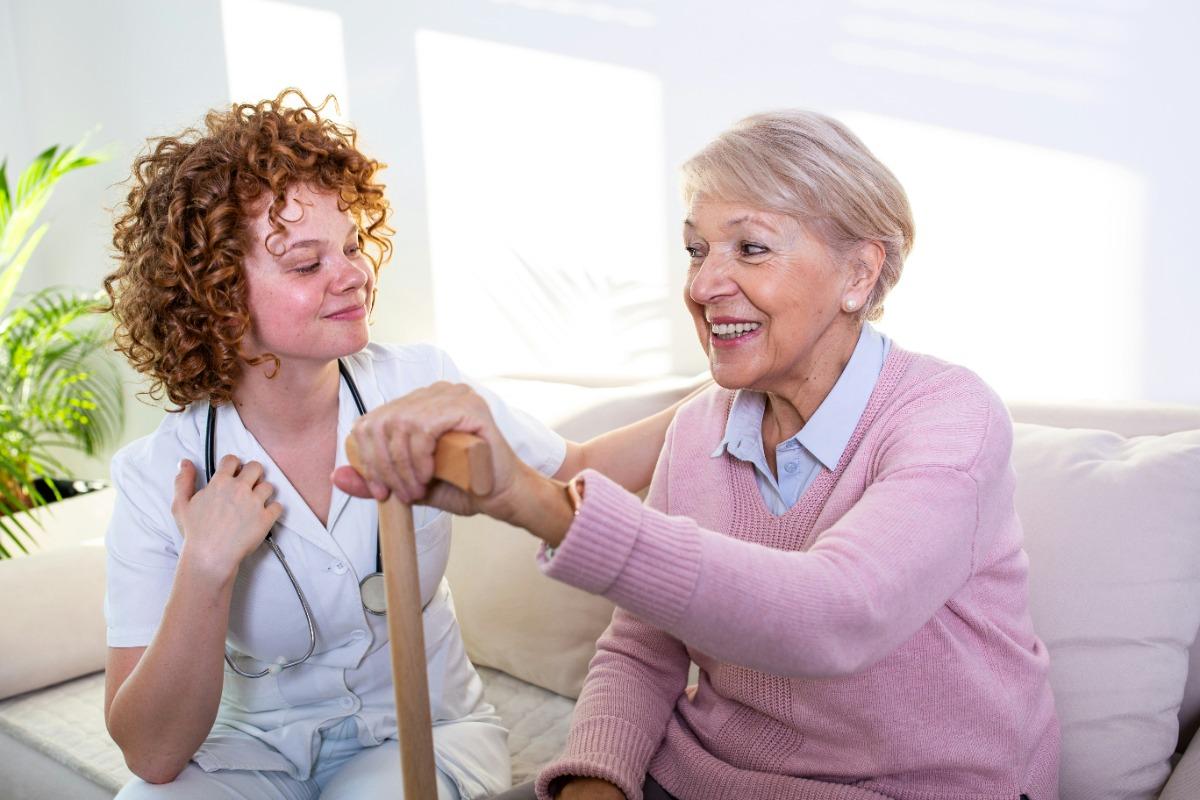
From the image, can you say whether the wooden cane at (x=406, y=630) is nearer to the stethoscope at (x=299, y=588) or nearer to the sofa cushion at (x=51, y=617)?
the stethoscope at (x=299, y=588)

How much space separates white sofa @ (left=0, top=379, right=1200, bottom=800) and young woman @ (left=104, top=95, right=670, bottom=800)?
0.36 m

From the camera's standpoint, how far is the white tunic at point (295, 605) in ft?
5.29

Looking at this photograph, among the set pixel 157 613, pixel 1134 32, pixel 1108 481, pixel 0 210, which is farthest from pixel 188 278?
pixel 0 210

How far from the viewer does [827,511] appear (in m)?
1.40

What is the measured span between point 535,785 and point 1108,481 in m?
0.92

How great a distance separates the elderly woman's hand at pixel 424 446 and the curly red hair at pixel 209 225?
2.07ft

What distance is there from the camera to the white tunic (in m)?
1.61

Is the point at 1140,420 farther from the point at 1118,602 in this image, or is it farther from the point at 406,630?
the point at 406,630

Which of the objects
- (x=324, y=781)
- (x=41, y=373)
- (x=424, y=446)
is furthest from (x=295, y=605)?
(x=41, y=373)

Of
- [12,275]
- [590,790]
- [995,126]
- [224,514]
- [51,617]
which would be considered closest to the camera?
[590,790]

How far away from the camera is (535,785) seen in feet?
4.92

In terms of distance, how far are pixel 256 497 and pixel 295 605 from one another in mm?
174

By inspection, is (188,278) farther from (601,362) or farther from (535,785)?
(601,362)

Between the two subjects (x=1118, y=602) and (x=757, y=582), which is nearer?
(x=757, y=582)
